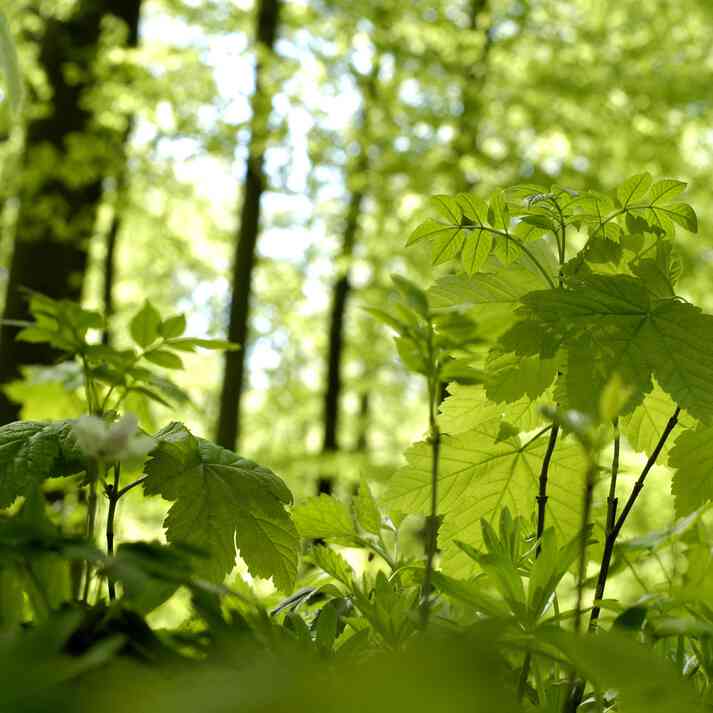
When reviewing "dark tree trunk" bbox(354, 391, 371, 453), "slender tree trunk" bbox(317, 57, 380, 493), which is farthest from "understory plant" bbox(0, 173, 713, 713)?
"dark tree trunk" bbox(354, 391, 371, 453)

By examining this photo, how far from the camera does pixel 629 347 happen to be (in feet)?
2.66

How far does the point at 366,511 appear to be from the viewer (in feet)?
2.96

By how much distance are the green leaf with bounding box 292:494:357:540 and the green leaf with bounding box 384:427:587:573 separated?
8 cm

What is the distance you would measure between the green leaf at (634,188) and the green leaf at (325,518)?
45 cm

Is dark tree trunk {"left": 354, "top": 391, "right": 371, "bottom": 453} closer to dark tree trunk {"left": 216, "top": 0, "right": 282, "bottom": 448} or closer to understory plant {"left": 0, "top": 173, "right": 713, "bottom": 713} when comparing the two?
dark tree trunk {"left": 216, "top": 0, "right": 282, "bottom": 448}

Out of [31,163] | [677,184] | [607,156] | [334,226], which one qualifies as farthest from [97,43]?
[677,184]

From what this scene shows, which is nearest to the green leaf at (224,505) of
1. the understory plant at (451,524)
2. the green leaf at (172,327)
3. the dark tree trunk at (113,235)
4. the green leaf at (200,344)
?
the understory plant at (451,524)

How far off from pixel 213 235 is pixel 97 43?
5.14 meters

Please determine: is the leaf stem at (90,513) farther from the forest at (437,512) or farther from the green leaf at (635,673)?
the green leaf at (635,673)

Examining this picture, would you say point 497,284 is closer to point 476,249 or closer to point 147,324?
point 476,249

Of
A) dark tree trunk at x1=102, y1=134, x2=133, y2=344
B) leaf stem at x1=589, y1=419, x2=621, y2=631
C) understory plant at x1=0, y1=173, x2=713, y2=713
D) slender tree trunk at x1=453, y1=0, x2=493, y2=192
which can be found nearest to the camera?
understory plant at x1=0, y1=173, x2=713, y2=713

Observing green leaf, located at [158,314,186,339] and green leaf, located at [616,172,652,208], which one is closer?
green leaf, located at [616,172,652,208]

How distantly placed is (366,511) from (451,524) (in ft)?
0.36

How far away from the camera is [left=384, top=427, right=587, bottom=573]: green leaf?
0.95 m
